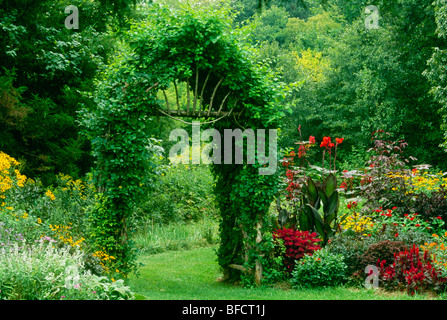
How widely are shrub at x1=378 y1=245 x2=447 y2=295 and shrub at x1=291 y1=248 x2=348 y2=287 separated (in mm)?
533

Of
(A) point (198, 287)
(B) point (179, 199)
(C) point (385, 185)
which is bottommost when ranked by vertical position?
(A) point (198, 287)

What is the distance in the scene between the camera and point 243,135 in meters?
7.03

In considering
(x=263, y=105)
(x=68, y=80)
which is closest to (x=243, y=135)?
(x=263, y=105)

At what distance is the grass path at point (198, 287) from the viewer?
5.75m

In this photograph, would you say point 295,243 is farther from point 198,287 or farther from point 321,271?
point 198,287

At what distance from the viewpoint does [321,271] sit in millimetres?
6305

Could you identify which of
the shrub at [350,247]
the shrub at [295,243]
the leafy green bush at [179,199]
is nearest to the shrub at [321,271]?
→ the shrub at [350,247]

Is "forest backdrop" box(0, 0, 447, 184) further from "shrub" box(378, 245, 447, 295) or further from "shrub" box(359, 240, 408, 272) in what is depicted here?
"shrub" box(378, 245, 447, 295)

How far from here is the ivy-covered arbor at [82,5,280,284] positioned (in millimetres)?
6262

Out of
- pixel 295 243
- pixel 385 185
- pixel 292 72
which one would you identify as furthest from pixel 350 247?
pixel 292 72

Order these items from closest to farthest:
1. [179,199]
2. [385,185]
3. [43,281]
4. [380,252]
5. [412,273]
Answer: [43,281]
[412,273]
[380,252]
[385,185]
[179,199]

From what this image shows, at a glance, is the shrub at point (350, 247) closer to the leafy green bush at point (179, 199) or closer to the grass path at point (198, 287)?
the grass path at point (198, 287)

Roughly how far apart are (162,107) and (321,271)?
309cm

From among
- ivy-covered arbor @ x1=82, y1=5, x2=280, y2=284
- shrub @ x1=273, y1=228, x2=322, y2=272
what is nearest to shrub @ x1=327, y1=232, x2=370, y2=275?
shrub @ x1=273, y1=228, x2=322, y2=272
